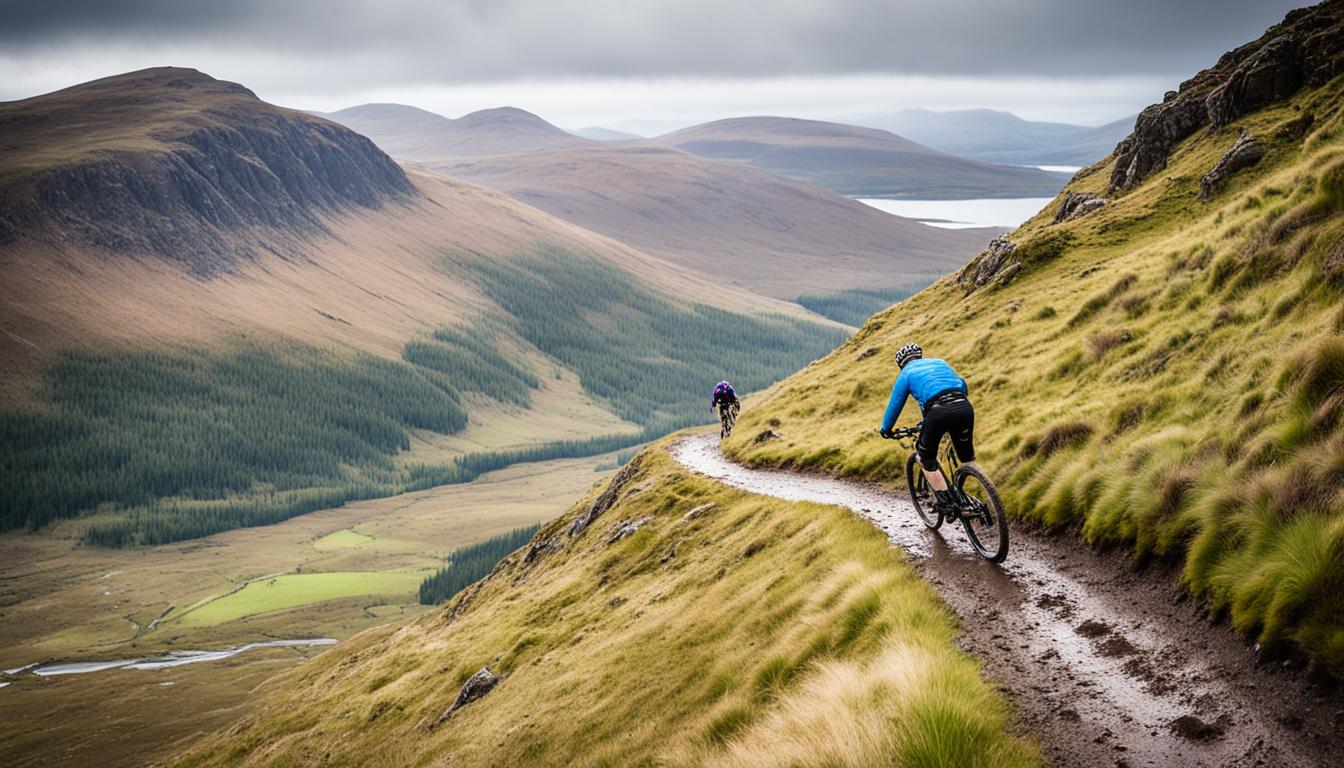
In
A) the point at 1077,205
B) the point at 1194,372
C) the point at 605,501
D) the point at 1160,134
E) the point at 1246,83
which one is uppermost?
the point at 1246,83

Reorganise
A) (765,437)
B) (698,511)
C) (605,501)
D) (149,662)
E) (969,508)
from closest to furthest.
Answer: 1. (969,508)
2. (698,511)
3. (765,437)
4. (605,501)
5. (149,662)

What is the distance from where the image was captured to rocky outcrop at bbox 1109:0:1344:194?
55625 mm

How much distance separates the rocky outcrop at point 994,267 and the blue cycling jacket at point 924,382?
46.2 m

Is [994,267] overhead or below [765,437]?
overhead

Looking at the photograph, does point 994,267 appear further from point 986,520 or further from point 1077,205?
point 986,520

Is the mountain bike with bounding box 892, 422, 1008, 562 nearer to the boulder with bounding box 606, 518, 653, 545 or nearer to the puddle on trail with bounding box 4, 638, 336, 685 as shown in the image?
the boulder with bounding box 606, 518, 653, 545

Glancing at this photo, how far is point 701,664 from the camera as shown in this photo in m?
18.1

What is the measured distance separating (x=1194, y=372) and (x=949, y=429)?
791 cm

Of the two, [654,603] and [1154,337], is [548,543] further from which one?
[1154,337]

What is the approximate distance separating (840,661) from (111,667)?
22899 cm

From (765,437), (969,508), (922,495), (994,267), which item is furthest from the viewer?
(994,267)

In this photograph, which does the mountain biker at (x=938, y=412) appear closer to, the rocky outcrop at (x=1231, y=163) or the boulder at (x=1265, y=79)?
the rocky outcrop at (x=1231, y=163)

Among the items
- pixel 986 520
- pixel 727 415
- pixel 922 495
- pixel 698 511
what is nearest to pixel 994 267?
pixel 727 415

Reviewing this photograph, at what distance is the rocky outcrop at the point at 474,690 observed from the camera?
32.7 m
